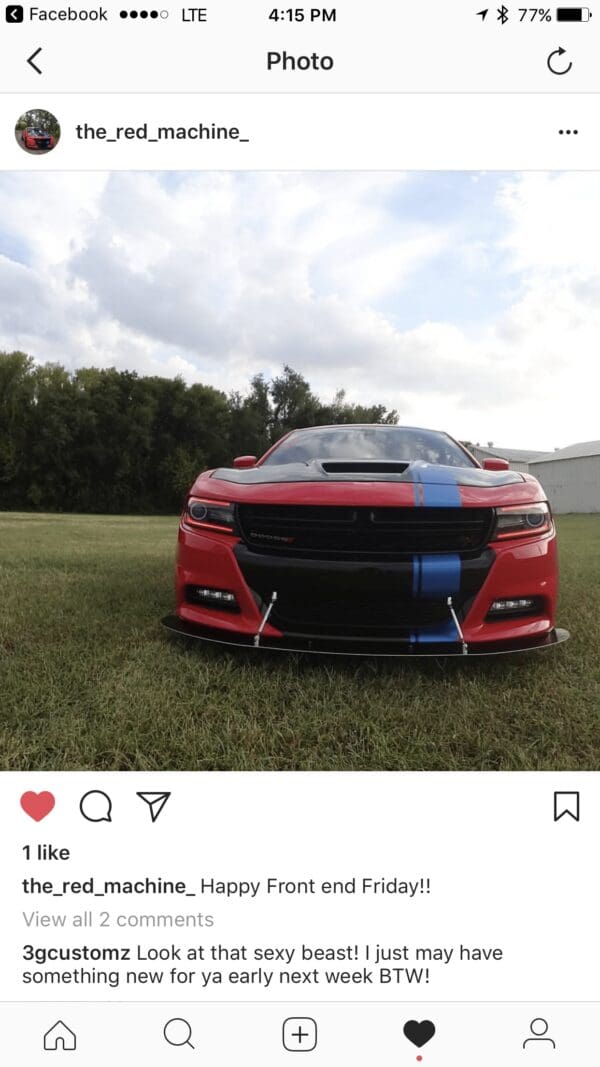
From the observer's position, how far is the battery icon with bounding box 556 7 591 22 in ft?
4.92

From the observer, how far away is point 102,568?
4.67 meters

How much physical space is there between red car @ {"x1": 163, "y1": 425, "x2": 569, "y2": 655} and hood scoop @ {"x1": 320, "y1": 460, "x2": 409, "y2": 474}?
0.08 metres

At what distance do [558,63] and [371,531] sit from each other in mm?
1616

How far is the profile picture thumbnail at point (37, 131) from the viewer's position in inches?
63.7

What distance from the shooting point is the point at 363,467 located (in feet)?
7.39

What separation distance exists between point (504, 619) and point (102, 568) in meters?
3.83
